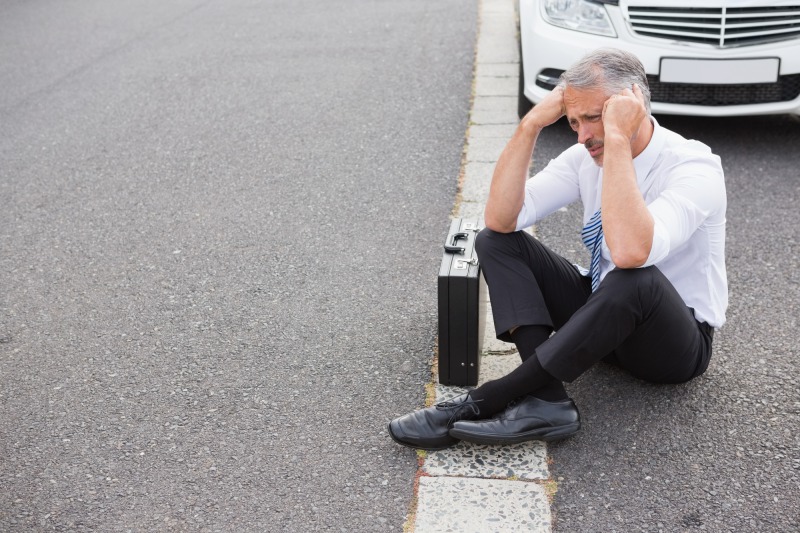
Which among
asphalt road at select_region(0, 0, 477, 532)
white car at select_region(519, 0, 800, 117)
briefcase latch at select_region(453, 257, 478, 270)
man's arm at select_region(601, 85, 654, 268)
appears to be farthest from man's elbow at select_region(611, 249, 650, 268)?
white car at select_region(519, 0, 800, 117)

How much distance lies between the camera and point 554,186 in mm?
3172

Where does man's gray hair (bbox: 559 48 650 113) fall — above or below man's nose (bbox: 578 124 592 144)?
above

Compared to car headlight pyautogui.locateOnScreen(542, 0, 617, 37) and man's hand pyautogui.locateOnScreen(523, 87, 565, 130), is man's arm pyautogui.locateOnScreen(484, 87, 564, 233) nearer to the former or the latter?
man's hand pyautogui.locateOnScreen(523, 87, 565, 130)

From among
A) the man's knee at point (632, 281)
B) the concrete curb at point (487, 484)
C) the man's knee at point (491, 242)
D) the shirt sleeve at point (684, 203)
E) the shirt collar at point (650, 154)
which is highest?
the shirt collar at point (650, 154)

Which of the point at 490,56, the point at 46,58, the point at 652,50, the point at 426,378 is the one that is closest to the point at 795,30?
the point at 652,50

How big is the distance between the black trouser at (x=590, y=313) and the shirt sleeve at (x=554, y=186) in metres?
0.13

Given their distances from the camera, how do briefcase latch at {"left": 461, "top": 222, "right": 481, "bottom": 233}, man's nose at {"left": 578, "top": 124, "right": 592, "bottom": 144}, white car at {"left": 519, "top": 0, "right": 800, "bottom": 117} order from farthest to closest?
white car at {"left": 519, "top": 0, "right": 800, "bottom": 117}, briefcase latch at {"left": 461, "top": 222, "right": 481, "bottom": 233}, man's nose at {"left": 578, "top": 124, "right": 592, "bottom": 144}

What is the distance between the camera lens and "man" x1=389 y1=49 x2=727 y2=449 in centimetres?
267

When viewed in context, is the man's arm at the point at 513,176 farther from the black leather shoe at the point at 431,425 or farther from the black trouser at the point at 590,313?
the black leather shoe at the point at 431,425

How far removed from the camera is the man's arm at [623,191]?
262cm

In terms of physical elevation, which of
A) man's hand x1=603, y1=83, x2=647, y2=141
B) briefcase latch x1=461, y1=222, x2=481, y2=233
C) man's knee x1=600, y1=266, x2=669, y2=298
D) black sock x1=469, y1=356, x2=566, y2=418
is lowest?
black sock x1=469, y1=356, x2=566, y2=418

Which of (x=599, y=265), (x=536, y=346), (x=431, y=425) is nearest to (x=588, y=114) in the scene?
(x=599, y=265)

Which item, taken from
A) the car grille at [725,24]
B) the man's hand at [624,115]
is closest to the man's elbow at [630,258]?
the man's hand at [624,115]

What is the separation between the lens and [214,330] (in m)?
3.64
